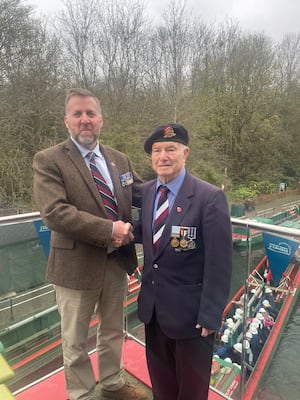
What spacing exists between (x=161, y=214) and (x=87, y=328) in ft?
2.75

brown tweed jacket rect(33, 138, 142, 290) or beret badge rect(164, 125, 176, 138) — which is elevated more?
beret badge rect(164, 125, 176, 138)

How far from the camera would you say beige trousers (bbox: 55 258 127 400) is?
186 cm

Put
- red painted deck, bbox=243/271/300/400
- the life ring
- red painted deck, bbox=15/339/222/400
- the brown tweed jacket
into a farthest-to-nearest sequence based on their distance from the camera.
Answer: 1. the life ring
2. red painted deck, bbox=243/271/300/400
3. red painted deck, bbox=15/339/222/400
4. the brown tweed jacket

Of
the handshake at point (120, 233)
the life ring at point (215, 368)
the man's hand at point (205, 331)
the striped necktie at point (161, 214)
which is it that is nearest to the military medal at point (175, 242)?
the striped necktie at point (161, 214)

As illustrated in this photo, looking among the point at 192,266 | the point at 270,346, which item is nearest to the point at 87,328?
the point at 192,266

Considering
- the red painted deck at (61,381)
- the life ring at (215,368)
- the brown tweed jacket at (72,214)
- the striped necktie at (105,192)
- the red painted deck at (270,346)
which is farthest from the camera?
the life ring at (215,368)

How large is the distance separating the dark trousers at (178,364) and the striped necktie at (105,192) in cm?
62

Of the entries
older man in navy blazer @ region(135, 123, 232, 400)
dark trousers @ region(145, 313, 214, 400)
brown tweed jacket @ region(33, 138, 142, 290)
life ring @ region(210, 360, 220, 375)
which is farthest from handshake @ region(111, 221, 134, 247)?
life ring @ region(210, 360, 220, 375)

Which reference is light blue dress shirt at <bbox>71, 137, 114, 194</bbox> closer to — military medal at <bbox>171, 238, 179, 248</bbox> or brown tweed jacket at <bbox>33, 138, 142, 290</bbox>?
brown tweed jacket at <bbox>33, 138, 142, 290</bbox>

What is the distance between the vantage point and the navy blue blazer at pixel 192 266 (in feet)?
5.01

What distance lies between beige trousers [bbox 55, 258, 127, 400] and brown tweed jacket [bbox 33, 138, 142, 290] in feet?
0.35

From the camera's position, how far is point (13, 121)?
1077 centimetres

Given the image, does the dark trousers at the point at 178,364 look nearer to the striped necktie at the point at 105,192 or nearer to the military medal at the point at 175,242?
the military medal at the point at 175,242

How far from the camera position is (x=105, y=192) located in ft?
6.12
